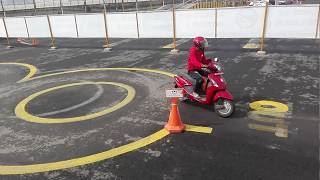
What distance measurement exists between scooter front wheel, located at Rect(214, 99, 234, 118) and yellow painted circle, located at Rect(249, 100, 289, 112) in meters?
0.83

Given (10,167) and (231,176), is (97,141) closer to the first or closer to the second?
(10,167)

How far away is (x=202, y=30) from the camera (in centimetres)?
1561

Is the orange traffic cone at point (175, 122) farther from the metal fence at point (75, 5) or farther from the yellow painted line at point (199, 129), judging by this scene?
the metal fence at point (75, 5)

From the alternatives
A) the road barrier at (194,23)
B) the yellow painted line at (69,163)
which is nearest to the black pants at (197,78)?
the yellow painted line at (69,163)

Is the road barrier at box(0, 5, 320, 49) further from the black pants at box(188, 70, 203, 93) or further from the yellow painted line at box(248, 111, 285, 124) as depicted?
the yellow painted line at box(248, 111, 285, 124)

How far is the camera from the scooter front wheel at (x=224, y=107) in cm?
683

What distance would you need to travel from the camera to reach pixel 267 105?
7426 mm

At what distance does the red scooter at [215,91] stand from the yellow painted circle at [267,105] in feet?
2.96

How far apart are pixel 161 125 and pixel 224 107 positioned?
149cm

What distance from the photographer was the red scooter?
22.5 feet

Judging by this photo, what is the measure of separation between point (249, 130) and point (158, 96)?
10.1 feet

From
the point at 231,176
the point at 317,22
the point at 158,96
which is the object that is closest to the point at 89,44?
the point at 158,96

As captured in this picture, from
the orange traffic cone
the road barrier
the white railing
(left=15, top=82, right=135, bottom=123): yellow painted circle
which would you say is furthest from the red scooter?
the white railing

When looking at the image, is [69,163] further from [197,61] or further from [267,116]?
[267,116]
